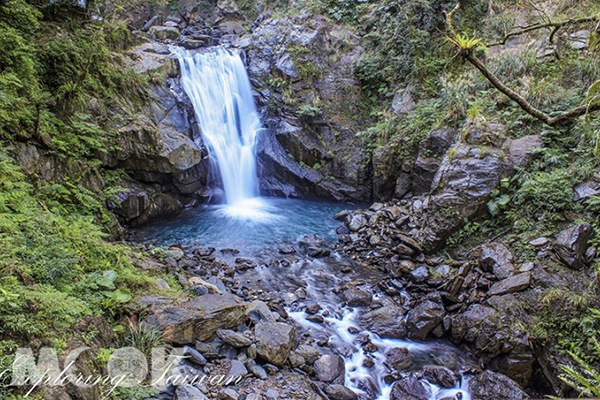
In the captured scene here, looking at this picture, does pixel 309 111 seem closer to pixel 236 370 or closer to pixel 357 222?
pixel 357 222

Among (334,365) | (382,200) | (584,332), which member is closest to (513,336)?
→ (584,332)

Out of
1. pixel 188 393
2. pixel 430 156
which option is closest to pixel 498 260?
pixel 430 156

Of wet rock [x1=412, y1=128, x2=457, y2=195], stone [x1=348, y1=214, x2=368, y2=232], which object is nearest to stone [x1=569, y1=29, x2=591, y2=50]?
wet rock [x1=412, y1=128, x2=457, y2=195]

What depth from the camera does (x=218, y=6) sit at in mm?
18672

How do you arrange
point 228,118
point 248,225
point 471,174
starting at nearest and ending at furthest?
point 471,174 < point 248,225 < point 228,118

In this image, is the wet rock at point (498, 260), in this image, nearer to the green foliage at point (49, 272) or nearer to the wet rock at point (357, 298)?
the wet rock at point (357, 298)

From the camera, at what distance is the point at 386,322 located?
5730mm

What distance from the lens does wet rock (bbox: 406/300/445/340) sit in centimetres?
553

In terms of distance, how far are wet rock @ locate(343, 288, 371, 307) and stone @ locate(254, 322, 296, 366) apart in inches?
85.4

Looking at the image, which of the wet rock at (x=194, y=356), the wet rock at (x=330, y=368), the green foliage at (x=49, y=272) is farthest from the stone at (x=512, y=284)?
the green foliage at (x=49, y=272)

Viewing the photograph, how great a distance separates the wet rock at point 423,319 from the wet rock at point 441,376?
741 millimetres

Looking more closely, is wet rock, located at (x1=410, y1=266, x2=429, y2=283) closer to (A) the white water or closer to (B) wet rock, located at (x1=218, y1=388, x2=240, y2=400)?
(B) wet rock, located at (x1=218, y1=388, x2=240, y2=400)

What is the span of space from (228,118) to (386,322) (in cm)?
959

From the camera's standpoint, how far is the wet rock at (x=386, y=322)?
5.54 meters
